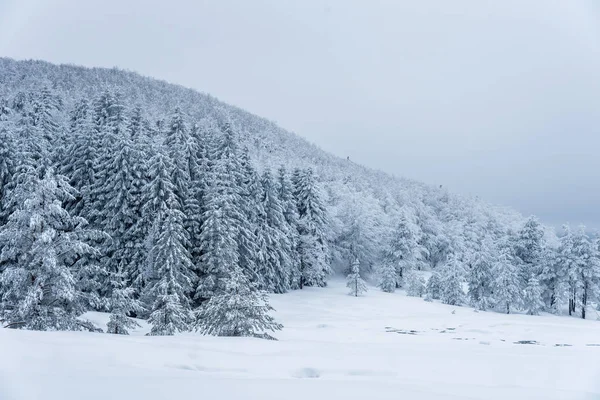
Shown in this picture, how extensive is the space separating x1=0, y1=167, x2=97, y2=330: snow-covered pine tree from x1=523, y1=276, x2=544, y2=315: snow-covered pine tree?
39.8 m

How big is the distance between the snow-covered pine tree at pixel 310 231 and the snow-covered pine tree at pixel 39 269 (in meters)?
31.3

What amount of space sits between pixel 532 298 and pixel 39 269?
4133cm

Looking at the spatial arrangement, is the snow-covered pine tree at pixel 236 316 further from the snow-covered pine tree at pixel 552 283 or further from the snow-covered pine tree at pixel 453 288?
the snow-covered pine tree at pixel 552 283

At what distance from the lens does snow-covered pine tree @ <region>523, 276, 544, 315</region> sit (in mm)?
38250

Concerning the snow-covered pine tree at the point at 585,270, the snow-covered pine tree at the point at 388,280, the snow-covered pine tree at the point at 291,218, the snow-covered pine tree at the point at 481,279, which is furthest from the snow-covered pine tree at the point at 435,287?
the snow-covered pine tree at the point at 291,218

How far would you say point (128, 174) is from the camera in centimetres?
2639

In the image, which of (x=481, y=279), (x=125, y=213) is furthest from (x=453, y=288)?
(x=125, y=213)

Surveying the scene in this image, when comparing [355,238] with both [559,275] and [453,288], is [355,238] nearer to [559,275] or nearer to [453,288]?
[453,288]

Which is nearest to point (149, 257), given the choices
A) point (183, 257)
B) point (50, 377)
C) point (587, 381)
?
point (183, 257)

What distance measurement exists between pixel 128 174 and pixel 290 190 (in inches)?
827

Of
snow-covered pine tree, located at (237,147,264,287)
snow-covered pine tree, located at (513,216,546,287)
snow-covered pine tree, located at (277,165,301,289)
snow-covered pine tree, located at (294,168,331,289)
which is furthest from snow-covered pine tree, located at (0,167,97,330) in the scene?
snow-covered pine tree, located at (513,216,546,287)

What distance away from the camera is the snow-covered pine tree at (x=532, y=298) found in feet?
125

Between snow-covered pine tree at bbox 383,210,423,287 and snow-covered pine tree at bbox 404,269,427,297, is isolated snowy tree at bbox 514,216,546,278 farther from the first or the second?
snow-covered pine tree at bbox 383,210,423,287

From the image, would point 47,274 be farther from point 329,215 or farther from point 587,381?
point 329,215
